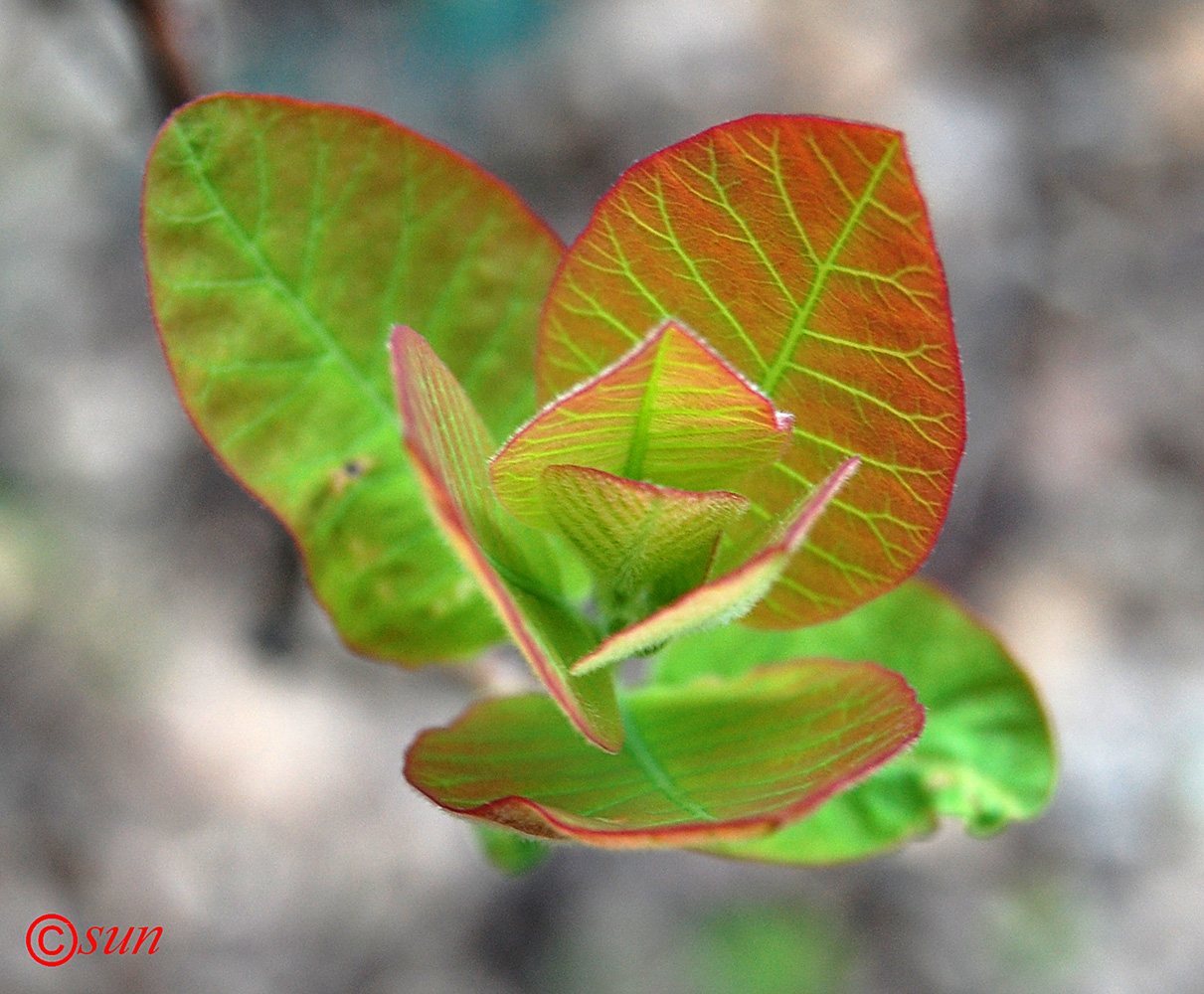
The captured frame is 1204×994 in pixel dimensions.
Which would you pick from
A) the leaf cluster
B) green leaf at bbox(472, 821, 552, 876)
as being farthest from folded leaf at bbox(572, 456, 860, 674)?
green leaf at bbox(472, 821, 552, 876)

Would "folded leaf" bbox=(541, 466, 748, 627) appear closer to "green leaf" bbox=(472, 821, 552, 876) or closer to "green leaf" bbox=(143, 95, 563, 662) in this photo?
"green leaf" bbox=(143, 95, 563, 662)

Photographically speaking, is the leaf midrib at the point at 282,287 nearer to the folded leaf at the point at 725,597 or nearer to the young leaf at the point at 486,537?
the young leaf at the point at 486,537

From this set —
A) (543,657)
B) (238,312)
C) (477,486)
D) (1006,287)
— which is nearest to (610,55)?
(1006,287)

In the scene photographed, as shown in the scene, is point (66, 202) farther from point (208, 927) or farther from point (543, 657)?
point (543, 657)

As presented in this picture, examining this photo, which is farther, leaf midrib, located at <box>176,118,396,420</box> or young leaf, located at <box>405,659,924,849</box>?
leaf midrib, located at <box>176,118,396,420</box>

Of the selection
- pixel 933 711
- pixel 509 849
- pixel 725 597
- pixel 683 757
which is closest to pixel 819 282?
pixel 725 597

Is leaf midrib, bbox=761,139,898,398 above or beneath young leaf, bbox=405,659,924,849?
above
